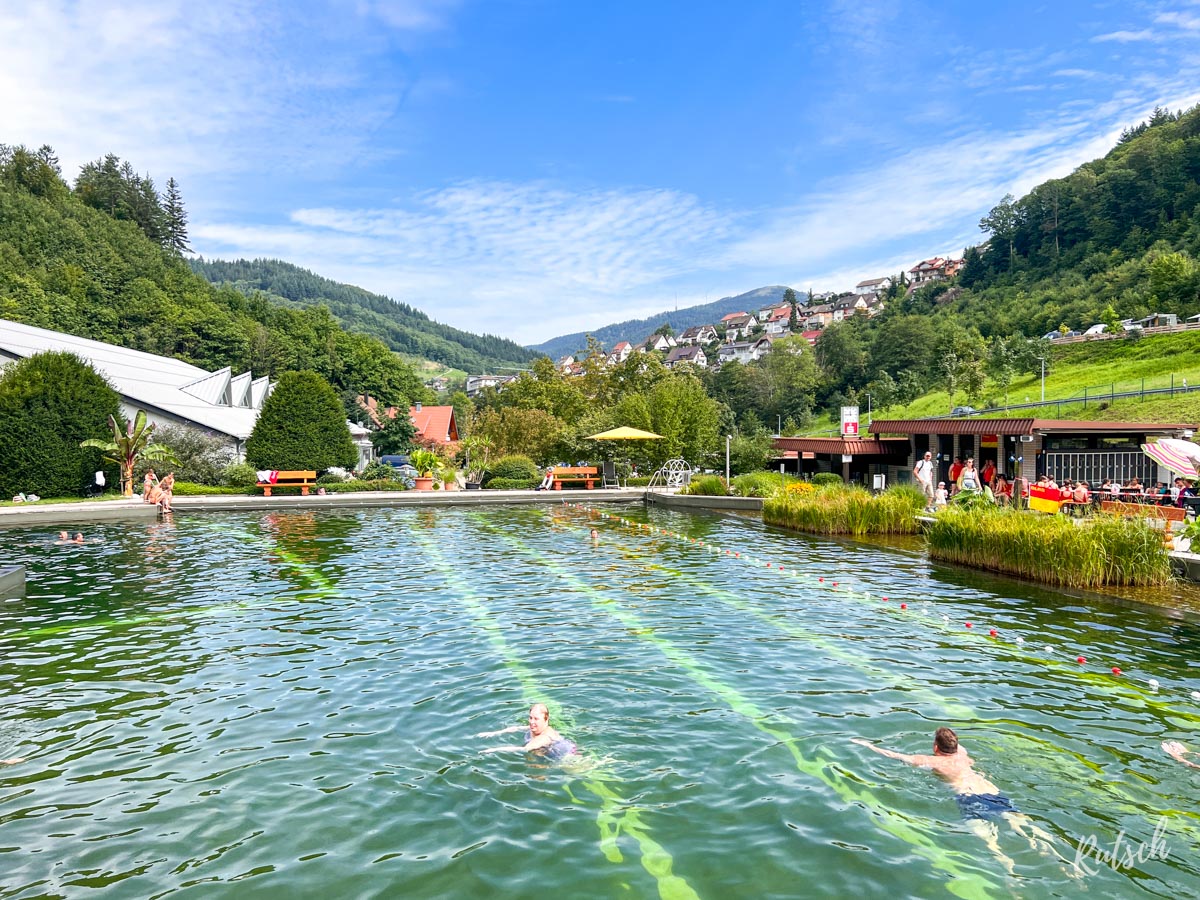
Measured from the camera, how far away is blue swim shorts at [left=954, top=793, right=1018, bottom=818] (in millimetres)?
5484

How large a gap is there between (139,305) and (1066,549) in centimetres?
7260

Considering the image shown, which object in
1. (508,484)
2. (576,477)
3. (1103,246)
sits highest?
(1103,246)

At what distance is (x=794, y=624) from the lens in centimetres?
1123

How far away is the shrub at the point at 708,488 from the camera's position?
28.2 m

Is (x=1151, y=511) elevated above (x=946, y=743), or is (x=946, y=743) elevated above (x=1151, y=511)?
(x=1151, y=511)

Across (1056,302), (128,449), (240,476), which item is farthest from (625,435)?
(1056,302)

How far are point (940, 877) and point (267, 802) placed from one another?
4746 millimetres

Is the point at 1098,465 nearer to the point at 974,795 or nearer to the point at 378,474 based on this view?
the point at 974,795

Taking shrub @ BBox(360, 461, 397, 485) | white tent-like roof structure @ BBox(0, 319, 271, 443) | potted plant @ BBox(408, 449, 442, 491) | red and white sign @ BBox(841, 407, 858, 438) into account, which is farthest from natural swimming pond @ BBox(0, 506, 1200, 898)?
white tent-like roof structure @ BBox(0, 319, 271, 443)

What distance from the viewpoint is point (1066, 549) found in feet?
43.5

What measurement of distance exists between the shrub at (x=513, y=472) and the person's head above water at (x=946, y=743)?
30.5 meters

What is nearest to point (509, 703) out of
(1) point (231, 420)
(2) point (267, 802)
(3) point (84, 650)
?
(2) point (267, 802)

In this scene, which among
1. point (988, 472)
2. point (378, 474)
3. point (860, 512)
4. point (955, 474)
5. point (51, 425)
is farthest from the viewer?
point (378, 474)

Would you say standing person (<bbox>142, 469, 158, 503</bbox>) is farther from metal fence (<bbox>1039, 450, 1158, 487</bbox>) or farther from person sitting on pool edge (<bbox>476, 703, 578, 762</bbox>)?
metal fence (<bbox>1039, 450, 1158, 487</bbox>)
